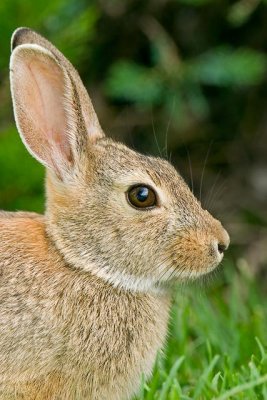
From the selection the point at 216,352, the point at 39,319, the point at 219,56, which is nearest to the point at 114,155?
the point at 39,319

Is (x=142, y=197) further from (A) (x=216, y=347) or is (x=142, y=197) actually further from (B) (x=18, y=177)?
(B) (x=18, y=177)

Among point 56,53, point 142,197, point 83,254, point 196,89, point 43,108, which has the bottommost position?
point 83,254

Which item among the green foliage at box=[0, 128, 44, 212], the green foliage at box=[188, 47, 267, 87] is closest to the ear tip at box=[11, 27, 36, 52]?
the green foliage at box=[0, 128, 44, 212]

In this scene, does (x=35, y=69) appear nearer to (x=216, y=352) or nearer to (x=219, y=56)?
(x=216, y=352)

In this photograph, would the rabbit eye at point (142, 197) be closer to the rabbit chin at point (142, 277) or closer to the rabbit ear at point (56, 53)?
the rabbit chin at point (142, 277)

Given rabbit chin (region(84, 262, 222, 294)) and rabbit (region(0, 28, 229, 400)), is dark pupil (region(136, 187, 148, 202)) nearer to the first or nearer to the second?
rabbit (region(0, 28, 229, 400))

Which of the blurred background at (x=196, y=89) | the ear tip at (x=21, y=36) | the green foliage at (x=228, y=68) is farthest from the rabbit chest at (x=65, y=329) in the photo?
the green foliage at (x=228, y=68)

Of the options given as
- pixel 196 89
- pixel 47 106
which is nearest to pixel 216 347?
pixel 47 106
